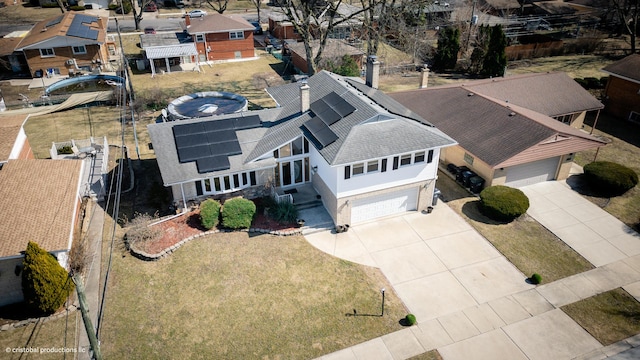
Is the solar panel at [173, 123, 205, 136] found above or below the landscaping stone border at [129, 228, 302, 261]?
above

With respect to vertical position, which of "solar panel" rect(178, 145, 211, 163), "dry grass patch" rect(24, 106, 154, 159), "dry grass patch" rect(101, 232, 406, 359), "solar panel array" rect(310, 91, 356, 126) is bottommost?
"dry grass patch" rect(101, 232, 406, 359)

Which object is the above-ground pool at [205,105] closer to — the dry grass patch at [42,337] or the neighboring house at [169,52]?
the neighboring house at [169,52]

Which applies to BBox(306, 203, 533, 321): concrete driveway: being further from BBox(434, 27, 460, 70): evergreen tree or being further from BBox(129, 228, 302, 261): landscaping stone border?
BBox(434, 27, 460, 70): evergreen tree

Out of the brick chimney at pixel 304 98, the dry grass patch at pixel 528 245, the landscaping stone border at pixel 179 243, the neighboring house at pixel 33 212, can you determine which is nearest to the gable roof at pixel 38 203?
the neighboring house at pixel 33 212

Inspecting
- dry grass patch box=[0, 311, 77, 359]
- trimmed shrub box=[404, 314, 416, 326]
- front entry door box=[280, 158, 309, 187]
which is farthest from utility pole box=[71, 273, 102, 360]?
front entry door box=[280, 158, 309, 187]

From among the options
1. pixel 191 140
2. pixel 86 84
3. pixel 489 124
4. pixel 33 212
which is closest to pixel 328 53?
pixel 489 124

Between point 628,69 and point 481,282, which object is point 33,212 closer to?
point 481,282
